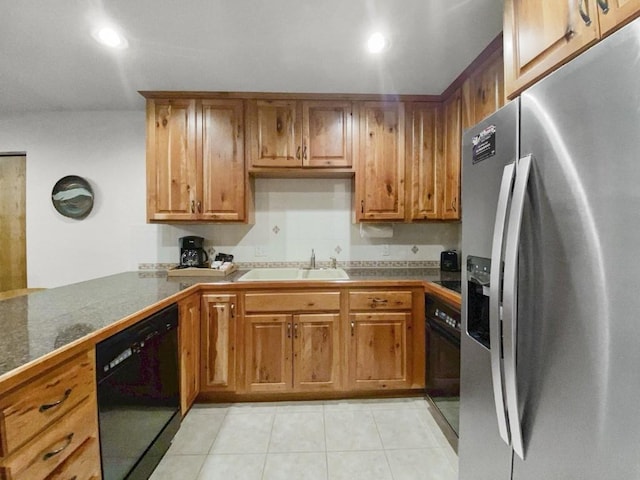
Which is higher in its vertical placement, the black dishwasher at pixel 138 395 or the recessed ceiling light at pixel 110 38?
the recessed ceiling light at pixel 110 38

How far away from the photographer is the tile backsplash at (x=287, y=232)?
2.53 m

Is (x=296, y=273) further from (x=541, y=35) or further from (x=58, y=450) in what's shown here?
(x=541, y=35)

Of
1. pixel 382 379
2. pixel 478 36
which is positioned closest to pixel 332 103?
pixel 478 36

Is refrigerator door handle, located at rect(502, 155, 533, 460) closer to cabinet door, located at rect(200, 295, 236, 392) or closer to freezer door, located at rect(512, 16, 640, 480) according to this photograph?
freezer door, located at rect(512, 16, 640, 480)

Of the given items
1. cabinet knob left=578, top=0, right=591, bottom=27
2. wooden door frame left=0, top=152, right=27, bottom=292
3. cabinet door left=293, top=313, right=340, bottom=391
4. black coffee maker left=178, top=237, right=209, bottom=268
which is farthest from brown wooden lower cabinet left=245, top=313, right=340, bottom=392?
wooden door frame left=0, top=152, right=27, bottom=292

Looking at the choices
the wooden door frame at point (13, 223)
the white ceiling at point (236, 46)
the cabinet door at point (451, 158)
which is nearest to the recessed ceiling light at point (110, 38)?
the white ceiling at point (236, 46)

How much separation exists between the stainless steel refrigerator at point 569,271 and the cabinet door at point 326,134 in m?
1.39

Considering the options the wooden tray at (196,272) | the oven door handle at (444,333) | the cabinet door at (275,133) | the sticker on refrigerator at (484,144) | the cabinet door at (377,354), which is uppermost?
the cabinet door at (275,133)

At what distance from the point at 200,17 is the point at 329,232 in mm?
1704

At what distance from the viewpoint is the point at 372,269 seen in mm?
2520

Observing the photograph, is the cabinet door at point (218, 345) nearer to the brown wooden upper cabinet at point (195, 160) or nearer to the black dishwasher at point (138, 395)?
the black dishwasher at point (138, 395)

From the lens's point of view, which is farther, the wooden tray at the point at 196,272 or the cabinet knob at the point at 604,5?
the wooden tray at the point at 196,272

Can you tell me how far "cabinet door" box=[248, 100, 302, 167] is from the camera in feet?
7.28

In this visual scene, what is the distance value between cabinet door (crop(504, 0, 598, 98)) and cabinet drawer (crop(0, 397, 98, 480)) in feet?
6.40
